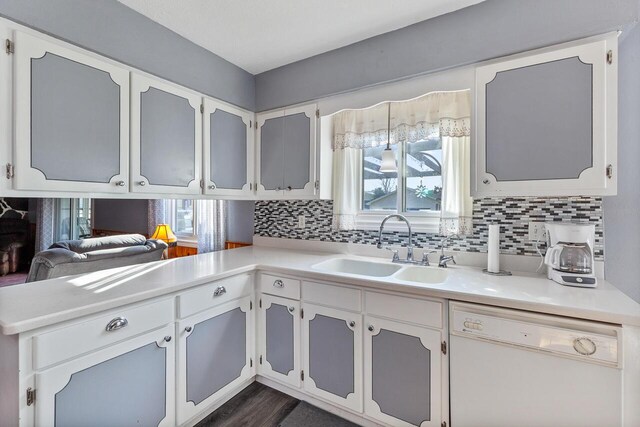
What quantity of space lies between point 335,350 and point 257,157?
1.61 meters

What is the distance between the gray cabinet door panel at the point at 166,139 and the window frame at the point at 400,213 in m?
1.27

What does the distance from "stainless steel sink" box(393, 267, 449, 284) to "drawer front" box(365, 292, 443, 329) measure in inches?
9.5

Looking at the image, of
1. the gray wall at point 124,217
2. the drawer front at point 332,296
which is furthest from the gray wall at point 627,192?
the gray wall at point 124,217

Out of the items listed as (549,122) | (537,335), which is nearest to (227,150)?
(549,122)

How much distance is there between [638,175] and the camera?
136cm

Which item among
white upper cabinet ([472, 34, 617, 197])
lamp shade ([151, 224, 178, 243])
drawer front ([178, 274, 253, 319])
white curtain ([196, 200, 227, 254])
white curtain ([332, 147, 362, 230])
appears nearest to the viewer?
white upper cabinet ([472, 34, 617, 197])

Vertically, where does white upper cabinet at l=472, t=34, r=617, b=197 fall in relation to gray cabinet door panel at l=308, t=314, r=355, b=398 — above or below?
above

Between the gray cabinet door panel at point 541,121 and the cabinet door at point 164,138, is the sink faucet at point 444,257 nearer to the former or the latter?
Result: the gray cabinet door panel at point 541,121

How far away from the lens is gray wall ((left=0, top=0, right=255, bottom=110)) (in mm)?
1264

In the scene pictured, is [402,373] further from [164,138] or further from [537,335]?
[164,138]

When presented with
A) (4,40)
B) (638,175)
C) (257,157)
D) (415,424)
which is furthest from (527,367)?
(4,40)

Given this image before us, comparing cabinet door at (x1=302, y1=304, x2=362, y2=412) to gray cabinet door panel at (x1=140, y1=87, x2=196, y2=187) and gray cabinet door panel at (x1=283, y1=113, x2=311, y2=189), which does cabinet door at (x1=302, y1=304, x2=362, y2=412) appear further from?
gray cabinet door panel at (x1=140, y1=87, x2=196, y2=187)

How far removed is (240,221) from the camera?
2779mm

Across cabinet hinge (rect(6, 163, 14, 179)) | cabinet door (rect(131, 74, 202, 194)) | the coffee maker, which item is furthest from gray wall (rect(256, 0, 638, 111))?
cabinet hinge (rect(6, 163, 14, 179))
